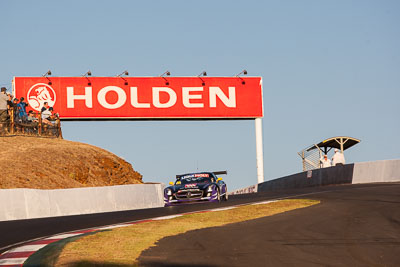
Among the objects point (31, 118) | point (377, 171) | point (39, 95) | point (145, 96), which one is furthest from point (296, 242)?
point (39, 95)

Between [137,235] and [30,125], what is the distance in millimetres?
30316

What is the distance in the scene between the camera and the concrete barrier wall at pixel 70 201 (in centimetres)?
1927

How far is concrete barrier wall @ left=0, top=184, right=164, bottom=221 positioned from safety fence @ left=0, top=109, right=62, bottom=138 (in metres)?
16.4

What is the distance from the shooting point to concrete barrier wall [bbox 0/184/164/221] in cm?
1927

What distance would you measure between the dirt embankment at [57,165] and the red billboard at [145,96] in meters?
2.98

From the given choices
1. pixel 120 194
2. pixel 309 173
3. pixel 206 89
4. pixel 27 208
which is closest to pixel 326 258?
pixel 27 208

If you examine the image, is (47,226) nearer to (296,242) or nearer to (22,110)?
(296,242)

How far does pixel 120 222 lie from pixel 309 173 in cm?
2239

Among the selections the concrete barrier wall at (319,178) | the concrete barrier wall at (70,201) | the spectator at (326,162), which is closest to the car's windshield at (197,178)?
the concrete barrier wall at (70,201)

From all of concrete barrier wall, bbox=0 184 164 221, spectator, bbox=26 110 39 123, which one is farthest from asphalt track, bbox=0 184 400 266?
spectator, bbox=26 110 39 123

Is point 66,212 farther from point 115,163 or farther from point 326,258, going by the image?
point 115,163

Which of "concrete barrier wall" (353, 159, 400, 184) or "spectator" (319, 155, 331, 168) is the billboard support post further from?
"concrete barrier wall" (353, 159, 400, 184)

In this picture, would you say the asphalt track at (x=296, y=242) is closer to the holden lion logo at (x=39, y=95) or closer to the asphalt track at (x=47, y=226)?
the asphalt track at (x=47, y=226)

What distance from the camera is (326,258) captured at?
888 cm
